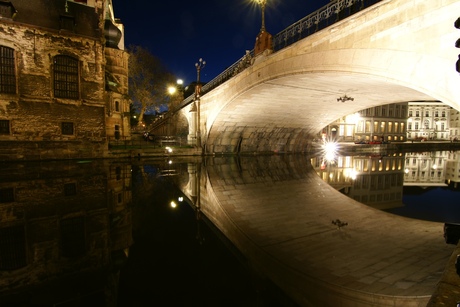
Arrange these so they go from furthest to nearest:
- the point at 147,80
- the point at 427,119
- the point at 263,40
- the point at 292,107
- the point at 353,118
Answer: the point at 427,119
the point at 353,118
the point at 147,80
the point at 292,107
the point at 263,40

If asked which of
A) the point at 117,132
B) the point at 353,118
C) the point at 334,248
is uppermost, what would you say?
the point at 353,118

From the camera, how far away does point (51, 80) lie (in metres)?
20.0

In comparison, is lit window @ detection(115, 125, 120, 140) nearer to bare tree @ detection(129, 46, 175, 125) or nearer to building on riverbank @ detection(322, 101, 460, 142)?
bare tree @ detection(129, 46, 175, 125)

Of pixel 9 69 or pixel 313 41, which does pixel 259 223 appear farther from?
pixel 9 69

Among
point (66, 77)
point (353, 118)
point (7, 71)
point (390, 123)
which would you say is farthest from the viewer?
point (390, 123)

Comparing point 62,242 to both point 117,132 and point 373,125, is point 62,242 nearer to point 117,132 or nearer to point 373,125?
point 117,132

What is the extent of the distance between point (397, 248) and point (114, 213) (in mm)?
6895

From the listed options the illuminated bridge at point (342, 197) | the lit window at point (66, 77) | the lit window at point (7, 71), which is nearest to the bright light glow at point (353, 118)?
the illuminated bridge at point (342, 197)

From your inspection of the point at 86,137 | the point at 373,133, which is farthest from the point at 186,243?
the point at 373,133

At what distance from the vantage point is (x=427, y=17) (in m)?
6.37

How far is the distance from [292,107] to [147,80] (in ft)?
89.5

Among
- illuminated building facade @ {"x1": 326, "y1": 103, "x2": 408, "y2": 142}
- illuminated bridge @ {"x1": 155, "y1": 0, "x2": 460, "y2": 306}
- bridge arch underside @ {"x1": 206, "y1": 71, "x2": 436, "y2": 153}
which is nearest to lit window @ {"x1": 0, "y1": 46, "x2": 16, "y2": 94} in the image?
bridge arch underside @ {"x1": 206, "y1": 71, "x2": 436, "y2": 153}

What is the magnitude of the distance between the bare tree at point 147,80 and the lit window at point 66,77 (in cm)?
1762

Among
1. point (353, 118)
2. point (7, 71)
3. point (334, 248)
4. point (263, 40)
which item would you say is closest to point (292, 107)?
point (263, 40)
